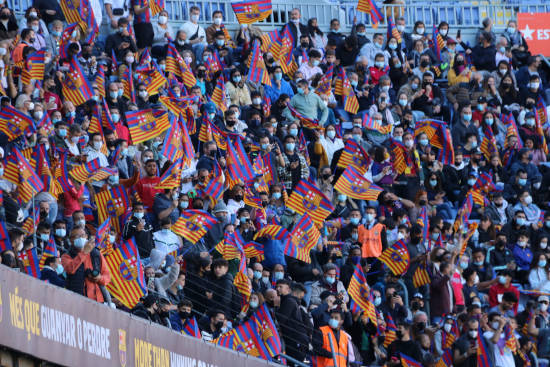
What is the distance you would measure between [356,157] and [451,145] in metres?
2.35

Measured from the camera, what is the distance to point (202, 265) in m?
20.9

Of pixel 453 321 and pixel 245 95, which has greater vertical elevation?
pixel 245 95

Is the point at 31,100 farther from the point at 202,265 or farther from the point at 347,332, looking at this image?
the point at 347,332

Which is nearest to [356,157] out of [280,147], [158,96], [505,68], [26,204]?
[280,147]

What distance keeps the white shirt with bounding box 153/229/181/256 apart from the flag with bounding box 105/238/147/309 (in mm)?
1615

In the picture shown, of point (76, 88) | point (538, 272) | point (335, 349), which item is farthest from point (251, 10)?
point (335, 349)

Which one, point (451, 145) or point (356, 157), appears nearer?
point (356, 157)

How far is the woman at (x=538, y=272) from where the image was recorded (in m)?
25.2

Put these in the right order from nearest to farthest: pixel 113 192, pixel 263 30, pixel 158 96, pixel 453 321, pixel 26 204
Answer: pixel 26 204 → pixel 113 192 → pixel 453 321 → pixel 158 96 → pixel 263 30

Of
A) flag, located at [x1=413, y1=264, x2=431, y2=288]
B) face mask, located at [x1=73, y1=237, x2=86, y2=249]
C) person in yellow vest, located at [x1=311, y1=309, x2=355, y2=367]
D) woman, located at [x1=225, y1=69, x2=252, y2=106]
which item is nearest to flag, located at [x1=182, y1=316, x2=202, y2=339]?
face mask, located at [x1=73, y1=237, x2=86, y2=249]

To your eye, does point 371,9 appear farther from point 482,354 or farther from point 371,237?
point 482,354

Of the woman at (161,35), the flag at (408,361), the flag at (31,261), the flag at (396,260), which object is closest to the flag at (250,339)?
the flag at (408,361)

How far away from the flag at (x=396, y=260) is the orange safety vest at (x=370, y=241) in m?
0.12

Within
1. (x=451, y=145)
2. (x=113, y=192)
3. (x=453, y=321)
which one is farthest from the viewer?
(x=451, y=145)
